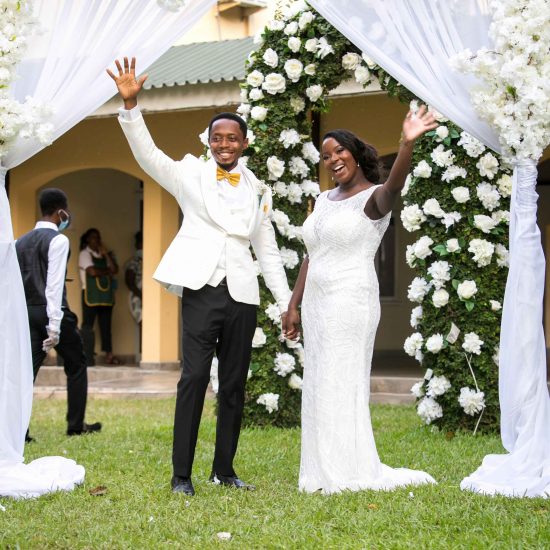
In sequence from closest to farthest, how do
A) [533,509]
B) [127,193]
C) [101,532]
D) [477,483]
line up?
[101,532], [533,509], [477,483], [127,193]

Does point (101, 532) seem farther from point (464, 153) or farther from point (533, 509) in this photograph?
point (464, 153)

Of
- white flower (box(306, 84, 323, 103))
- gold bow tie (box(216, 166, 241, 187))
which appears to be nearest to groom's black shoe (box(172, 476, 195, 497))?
gold bow tie (box(216, 166, 241, 187))

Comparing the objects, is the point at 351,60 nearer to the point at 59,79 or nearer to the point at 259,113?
the point at 259,113

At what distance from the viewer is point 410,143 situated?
5242 millimetres

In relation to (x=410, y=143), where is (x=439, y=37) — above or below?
above

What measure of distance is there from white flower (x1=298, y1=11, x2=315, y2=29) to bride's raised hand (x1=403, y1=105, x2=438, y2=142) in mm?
3492

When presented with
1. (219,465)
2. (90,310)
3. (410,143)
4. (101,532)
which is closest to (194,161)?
(410,143)

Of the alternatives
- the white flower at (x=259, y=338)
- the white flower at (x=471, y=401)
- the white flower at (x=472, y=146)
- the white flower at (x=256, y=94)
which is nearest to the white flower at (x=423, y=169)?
the white flower at (x=472, y=146)

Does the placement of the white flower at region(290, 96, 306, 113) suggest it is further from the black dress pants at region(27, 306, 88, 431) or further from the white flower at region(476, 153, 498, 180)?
the black dress pants at region(27, 306, 88, 431)

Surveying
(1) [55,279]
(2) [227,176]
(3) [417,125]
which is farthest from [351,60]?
(3) [417,125]

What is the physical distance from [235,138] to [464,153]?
3021 mm

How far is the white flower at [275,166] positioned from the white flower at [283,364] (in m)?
1.64

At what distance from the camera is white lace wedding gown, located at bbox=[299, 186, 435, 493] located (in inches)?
229

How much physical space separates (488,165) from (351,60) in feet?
4.96
